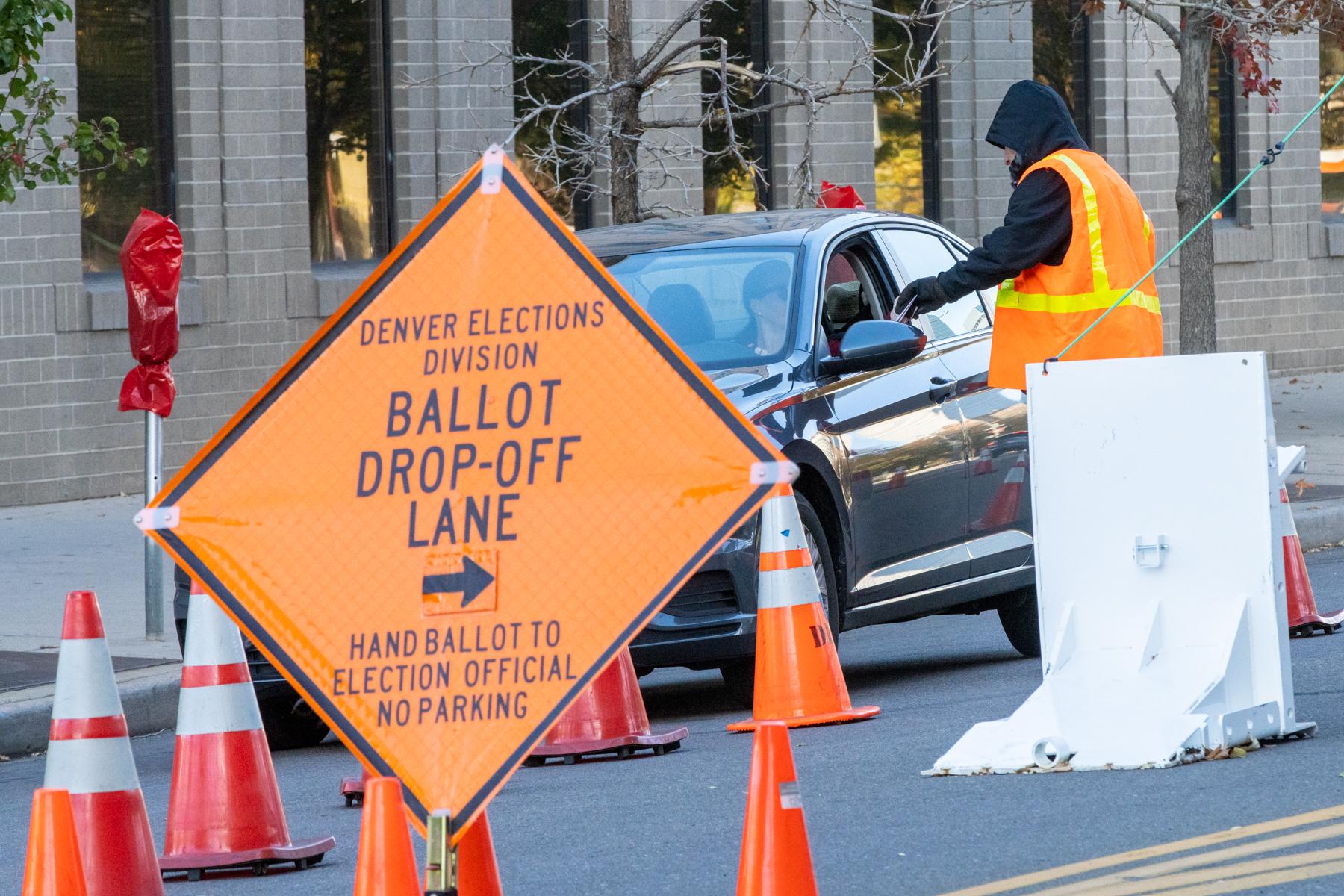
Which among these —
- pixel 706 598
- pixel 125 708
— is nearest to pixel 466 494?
pixel 706 598

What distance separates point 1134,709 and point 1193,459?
0.74 metres

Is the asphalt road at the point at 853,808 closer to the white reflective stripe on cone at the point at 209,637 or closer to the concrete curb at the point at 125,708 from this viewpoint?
the concrete curb at the point at 125,708

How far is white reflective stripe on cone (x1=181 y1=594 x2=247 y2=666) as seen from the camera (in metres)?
5.64

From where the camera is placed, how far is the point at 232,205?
16.3 m

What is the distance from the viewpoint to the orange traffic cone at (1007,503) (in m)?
8.90

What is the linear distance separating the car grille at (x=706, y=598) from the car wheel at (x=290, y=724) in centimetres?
139

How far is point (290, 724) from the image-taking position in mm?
8094

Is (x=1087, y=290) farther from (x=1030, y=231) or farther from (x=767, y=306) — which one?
(x=767, y=306)

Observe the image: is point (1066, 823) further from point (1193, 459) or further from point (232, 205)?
point (232, 205)

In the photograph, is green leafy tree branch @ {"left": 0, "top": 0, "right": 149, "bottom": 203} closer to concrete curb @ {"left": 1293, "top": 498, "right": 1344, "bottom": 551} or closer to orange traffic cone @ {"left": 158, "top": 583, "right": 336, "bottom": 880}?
orange traffic cone @ {"left": 158, "top": 583, "right": 336, "bottom": 880}

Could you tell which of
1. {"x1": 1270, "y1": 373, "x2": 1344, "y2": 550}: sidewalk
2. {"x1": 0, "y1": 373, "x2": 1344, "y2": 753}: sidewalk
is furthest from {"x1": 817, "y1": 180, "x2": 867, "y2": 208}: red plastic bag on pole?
{"x1": 0, "y1": 373, "x2": 1344, "y2": 753}: sidewalk

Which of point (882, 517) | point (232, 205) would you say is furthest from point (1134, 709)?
point (232, 205)

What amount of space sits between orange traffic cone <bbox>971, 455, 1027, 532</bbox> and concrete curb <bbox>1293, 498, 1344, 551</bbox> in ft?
14.2

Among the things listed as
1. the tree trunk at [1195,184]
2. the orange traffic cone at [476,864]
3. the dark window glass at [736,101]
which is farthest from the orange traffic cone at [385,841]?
the dark window glass at [736,101]
